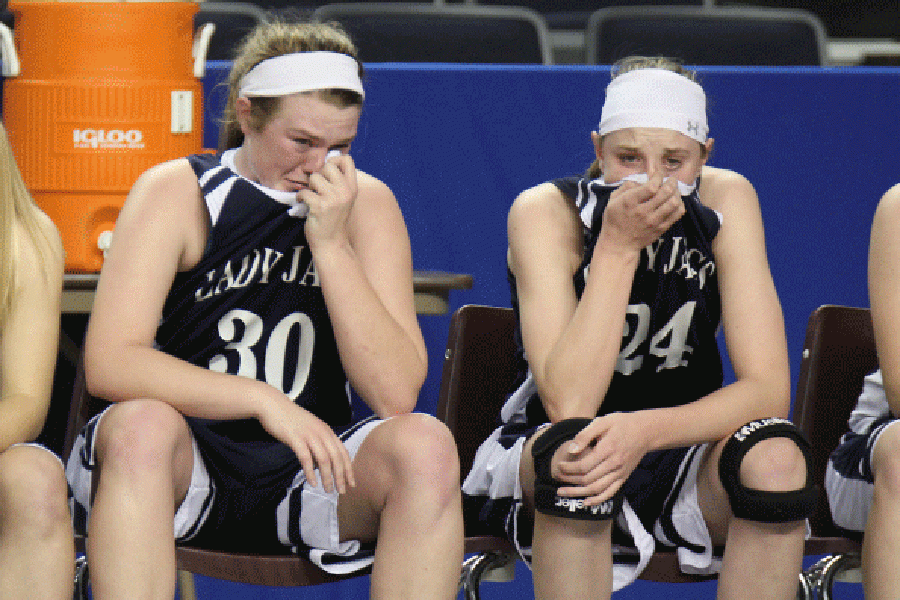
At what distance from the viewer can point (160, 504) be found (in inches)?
67.1

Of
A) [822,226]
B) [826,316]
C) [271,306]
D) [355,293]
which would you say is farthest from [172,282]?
[822,226]

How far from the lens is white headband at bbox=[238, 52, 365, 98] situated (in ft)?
6.77

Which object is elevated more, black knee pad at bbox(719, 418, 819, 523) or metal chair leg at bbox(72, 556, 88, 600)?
black knee pad at bbox(719, 418, 819, 523)

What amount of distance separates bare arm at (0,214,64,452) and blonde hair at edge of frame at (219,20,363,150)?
0.40 m

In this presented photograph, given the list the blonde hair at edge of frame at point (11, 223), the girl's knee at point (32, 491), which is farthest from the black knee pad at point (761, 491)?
the blonde hair at edge of frame at point (11, 223)

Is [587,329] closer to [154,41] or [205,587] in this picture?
[154,41]

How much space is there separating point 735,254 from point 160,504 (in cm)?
106

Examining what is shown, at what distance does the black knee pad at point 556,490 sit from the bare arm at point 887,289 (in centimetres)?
56

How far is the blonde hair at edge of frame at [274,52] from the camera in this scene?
209 centimetres

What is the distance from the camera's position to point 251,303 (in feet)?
6.86

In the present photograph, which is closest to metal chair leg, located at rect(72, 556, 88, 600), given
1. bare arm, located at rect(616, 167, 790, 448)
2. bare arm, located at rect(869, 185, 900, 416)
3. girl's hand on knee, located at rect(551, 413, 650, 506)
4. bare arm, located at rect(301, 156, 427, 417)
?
bare arm, located at rect(301, 156, 427, 417)

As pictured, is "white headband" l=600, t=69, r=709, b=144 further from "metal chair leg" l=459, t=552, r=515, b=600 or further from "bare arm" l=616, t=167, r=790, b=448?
"metal chair leg" l=459, t=552, r=515, b=600

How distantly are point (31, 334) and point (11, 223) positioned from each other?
0.58 ft

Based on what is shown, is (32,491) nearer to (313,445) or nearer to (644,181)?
(313,445)
